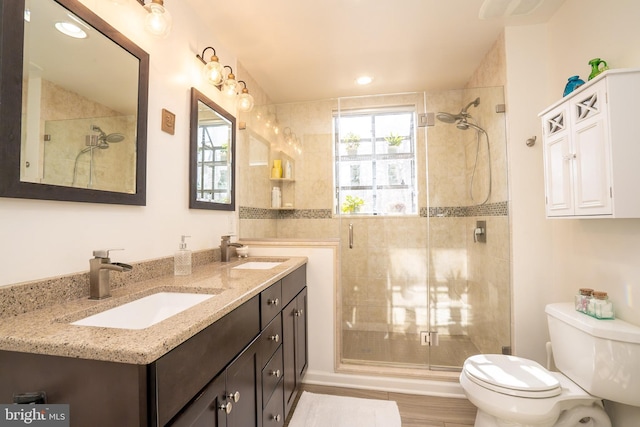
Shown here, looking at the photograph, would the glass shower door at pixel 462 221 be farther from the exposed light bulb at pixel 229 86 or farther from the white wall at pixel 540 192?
the exposed light bulb at pixel 229 86

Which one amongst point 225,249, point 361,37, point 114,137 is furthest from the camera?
point 361,37

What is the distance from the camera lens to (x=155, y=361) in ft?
2.14

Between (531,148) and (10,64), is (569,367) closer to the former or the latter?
(531,148)

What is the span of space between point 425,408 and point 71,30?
2664 millimetres

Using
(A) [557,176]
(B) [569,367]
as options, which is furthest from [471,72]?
(B) [569,367]

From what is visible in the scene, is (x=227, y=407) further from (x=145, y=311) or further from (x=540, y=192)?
(x=540, y=192)

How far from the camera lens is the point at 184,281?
1340 millimetres

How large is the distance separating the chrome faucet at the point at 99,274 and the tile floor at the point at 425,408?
1616 millimetres

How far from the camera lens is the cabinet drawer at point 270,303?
132cm

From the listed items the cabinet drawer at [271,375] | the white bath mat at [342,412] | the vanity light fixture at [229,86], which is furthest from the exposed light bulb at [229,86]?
the white bath mat at [342,412]

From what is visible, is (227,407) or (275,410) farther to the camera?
(275,410)

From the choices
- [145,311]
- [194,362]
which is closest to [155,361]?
[194,362]

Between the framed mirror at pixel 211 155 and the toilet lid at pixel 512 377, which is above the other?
the framed mirror at pixel 211 155

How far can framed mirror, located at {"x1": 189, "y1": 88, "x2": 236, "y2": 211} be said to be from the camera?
1791 millimetres
